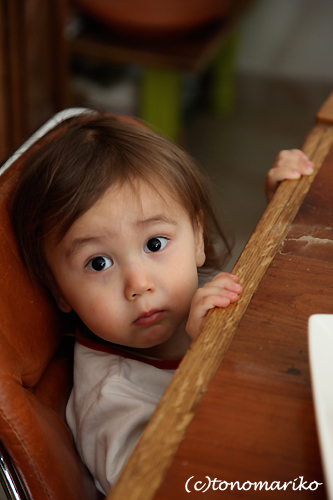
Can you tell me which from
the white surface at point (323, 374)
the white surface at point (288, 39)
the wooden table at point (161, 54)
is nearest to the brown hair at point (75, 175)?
the white surface at point (323, 374)

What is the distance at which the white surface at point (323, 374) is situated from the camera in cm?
39

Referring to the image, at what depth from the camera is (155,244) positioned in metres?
0.85

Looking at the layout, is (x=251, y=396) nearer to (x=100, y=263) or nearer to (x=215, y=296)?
(x=215, y=296)

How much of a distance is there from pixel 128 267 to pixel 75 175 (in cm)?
16

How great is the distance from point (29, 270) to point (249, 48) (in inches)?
117

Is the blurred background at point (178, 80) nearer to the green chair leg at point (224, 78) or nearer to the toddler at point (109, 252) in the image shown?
the green chair leg at point (224, 78)

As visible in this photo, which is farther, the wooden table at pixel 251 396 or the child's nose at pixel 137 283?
the child's nose at pixel 137 283

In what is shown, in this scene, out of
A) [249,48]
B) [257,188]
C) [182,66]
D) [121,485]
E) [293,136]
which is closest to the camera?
[121,485]

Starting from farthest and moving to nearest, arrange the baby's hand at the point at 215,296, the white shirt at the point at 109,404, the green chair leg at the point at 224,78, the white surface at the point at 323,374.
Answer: the green chair leg at the point at 224,78 < the white shirt at the point at 109,404 < the baby's hand at the point at 215,296 < the white surface at the point at 323,374

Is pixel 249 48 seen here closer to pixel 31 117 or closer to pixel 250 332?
pixel 31 117

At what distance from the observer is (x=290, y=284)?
0.62 m

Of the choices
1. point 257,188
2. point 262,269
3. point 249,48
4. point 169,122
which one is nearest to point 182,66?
point 169,122

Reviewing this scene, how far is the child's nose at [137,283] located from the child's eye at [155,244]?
49 millimetres

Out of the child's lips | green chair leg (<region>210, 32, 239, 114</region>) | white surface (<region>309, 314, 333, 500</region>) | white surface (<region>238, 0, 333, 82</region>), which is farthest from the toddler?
white surface (<region>238, 0, 333, 82</region>)
